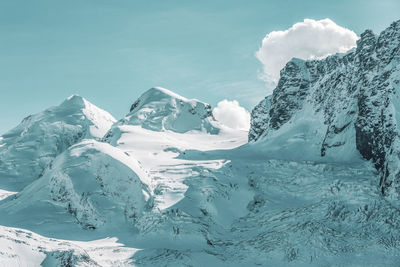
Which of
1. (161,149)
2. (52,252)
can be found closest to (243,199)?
(52,252)

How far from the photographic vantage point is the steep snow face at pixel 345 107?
12125 centimetres

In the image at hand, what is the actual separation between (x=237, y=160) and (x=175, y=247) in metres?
51.0

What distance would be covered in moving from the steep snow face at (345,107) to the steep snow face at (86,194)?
5571 centimetres

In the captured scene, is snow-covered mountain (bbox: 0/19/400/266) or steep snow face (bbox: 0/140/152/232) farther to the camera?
steep snow face (bbox: 0/140/152/232)

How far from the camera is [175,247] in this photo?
94625 millimetres

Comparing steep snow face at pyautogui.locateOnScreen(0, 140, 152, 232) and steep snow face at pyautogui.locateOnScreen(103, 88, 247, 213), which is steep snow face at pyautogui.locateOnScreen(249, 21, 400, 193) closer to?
steep snow face at pyautogui.locateOnScreen(103, 88, 247, 213)

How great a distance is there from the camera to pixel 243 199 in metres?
116

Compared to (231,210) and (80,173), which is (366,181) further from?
(80,173)

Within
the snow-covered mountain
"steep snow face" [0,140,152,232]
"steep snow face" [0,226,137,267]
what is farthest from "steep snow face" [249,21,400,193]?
"steep snow face" [0,226,137,267]

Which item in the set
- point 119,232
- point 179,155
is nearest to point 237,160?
point 179,155

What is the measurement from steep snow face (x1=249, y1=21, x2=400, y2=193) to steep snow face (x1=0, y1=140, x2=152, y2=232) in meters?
55.7

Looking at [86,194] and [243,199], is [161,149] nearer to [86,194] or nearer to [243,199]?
[243,199]

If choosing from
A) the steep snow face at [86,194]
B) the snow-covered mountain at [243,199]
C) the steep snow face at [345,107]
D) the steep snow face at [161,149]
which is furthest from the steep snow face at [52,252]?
the steep snow face at [345,107]

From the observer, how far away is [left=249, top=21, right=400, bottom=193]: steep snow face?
12125cm
